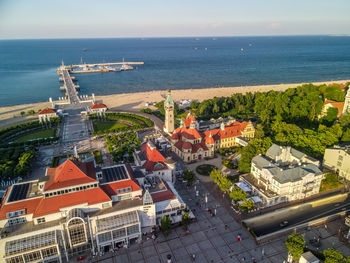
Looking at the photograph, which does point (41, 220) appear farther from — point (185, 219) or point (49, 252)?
point (185, 219)

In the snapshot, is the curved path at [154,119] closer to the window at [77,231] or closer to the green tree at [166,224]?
the green tree at [166,224]

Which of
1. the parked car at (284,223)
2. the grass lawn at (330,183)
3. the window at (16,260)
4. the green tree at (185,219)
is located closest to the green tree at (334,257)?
the parked car at (284,223)

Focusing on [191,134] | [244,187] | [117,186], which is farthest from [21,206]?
[191,134]

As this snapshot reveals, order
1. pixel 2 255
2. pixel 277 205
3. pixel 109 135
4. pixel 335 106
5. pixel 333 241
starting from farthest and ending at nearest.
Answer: pixel 335 106 → pixel 109 135 → pixel 277 205 → pixel 333 241 → pixel 2 255

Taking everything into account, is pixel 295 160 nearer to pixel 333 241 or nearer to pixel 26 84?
pixel 333 241

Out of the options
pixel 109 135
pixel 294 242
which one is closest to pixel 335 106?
pixel 294 242

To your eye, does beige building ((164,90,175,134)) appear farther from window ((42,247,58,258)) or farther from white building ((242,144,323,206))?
window ((42,247,58,258))
